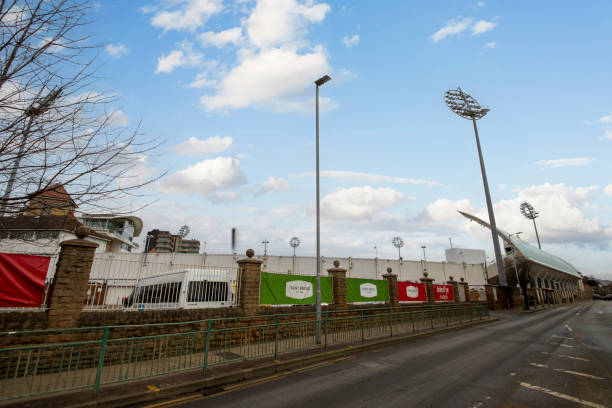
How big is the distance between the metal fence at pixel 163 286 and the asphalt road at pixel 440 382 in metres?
4.62

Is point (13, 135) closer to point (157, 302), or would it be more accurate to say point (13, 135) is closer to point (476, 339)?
point (157, 302)

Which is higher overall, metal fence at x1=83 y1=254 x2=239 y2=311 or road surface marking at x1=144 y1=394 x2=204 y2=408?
metal fence at x1=83 y1=254 x2=239 y2=311

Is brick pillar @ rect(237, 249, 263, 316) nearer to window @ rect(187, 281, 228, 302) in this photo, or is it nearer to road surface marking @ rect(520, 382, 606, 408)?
window @ rect(187, 281, 228, 302)

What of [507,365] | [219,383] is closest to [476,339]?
[507,365]

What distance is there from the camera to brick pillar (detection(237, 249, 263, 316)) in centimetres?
1103

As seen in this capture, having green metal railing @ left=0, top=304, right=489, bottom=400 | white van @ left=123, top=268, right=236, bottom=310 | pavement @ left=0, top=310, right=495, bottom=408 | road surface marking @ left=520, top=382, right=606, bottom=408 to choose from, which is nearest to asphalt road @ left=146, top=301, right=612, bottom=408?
road surface marking @ left=520, top=382, right=606, bottom=408

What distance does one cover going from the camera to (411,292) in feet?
66.7

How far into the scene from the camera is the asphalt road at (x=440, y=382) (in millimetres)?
5492

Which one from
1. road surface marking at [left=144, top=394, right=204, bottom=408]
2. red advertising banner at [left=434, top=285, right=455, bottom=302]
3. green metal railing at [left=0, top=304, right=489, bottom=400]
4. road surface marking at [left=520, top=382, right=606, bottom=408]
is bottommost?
road surface marking at [left=144, top=394, right=204, bottom=408]

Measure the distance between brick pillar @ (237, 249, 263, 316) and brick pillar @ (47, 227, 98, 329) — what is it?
482 centimetres

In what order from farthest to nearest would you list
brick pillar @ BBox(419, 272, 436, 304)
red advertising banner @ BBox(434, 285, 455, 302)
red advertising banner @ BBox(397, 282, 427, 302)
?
1. red advertising banner @ BBox(434, 285, 455, 302)
2. brick pillar @ BBox(419, 272, 436, 304)
3. red advertising banner @ BBox(397, 282, 427, 302)

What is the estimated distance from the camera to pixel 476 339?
12773 millimetres

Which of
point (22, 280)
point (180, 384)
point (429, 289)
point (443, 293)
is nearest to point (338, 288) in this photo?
point (180, 384)

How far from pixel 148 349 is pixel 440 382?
7639 millimetres
